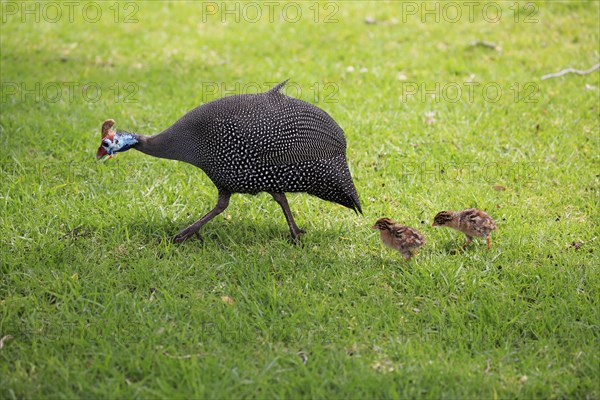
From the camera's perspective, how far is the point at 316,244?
15.3ft

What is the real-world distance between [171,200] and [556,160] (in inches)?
121

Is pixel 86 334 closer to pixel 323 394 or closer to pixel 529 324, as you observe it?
pixel 323 394

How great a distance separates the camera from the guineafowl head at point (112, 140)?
457 cm

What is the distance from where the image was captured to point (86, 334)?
12.1 feet

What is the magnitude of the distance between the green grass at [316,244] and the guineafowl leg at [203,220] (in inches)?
2.9

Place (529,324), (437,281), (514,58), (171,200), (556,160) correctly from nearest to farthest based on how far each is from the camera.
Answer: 1. (529,324)
2. (437,281)
3. (171,200)
4. (556,160)
5. (514,58)

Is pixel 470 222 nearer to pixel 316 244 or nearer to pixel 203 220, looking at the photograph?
pixel 316 244

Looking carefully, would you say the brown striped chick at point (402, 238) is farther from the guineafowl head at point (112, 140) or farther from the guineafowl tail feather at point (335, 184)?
the guineafowl head at point (112, 140)

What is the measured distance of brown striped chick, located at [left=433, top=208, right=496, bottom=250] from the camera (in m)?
4.40

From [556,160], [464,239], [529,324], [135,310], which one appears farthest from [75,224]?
[556,160]

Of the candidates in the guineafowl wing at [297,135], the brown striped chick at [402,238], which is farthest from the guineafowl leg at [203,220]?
the brown striped chick at [402,238]

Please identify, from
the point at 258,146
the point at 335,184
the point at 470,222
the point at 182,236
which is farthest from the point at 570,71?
the point at 182,236

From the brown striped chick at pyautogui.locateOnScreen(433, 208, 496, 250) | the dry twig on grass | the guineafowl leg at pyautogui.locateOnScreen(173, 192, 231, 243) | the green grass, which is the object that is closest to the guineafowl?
the guineafowl leg at pyautogui.locateOnScreen(173, 192, 231, 243)

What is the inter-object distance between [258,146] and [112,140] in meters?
0.98
